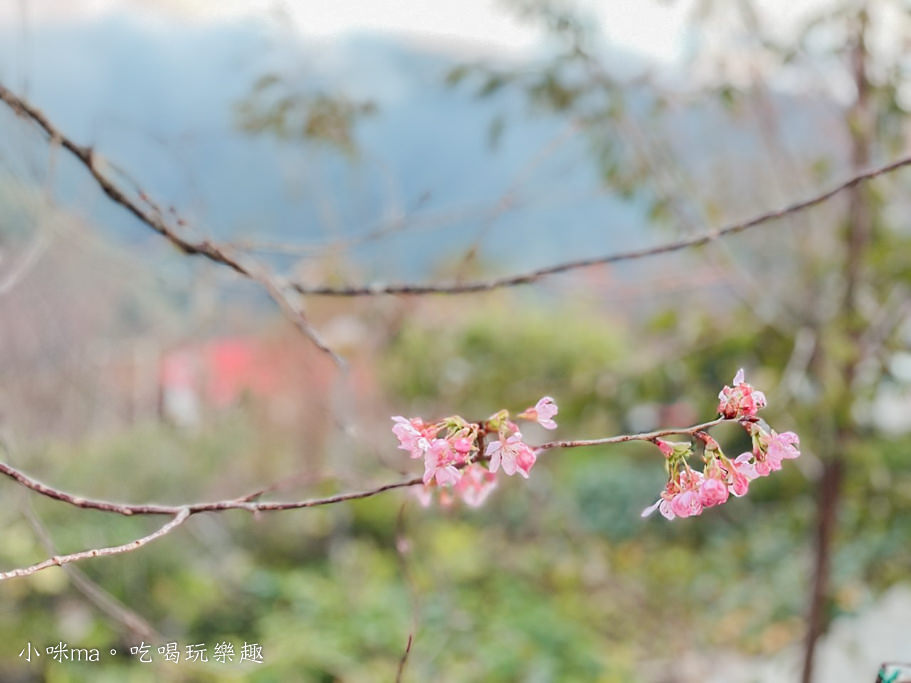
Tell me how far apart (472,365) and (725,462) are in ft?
11.1

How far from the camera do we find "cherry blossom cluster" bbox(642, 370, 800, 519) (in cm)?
40

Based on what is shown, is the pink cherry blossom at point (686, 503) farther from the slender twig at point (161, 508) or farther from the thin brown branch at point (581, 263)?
the thin brown branch at point (581, 263)

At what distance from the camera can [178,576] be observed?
2.68 meters

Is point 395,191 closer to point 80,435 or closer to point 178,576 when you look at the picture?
point 178,576

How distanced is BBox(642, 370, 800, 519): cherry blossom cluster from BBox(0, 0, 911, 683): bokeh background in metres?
0.24

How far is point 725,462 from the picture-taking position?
16.3 inches

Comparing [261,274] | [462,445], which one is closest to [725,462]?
[462,445]

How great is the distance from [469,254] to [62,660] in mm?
1790

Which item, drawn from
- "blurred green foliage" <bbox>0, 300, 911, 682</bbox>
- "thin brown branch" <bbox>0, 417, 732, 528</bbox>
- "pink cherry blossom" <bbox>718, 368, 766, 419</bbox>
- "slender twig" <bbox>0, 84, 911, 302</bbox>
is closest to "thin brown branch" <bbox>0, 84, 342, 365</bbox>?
"slender twig" <bbox>0, 84, 911, 302</bbox>

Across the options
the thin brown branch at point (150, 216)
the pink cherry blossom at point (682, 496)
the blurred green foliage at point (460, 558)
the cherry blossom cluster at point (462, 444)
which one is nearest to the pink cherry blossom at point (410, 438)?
the cherry blossom cluster at point (462, 444)

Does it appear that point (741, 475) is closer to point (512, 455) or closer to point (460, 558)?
point (512, 455)

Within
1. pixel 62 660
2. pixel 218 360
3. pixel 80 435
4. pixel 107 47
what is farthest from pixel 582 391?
pixel 107 47

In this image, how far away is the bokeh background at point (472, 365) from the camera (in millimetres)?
1638

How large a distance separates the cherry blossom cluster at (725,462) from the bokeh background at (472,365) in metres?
0.24
